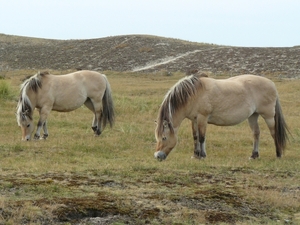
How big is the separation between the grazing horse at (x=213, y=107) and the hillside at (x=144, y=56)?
2739cm

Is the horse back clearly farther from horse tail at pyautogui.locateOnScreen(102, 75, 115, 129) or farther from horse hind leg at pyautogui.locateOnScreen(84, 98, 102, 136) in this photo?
horse tail at pyautogui.locateOnScreen(102, 75, 115, 129)

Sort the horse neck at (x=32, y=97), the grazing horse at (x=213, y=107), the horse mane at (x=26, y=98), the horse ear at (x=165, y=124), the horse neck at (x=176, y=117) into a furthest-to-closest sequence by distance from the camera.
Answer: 1. the horse neck at (x=32, y=97)
2. the horse mane at (x=26, y=98)
3. the horse neck at (x=176, y=117)
4. the grazing horse at (x=213, y=107)
5. the horse ear at (x=165, y=124)

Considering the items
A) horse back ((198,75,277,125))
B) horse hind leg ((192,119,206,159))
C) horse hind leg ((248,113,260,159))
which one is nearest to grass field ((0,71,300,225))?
horse hind leg ((248,113,260,159))

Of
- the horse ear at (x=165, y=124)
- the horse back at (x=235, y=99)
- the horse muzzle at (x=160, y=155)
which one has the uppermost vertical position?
the horse back at (x=235, y=99)

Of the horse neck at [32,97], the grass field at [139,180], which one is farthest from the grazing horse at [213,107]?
the horse neck at [32,97]

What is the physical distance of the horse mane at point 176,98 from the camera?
10.9 meters

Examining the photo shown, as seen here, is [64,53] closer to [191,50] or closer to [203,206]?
[191,50]

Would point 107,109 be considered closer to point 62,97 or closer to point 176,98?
point 62,97

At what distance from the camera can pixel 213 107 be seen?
1161cm

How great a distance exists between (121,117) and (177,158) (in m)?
8.04

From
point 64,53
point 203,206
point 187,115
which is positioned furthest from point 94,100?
point 64,53

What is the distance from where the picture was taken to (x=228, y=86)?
11961 millimetres

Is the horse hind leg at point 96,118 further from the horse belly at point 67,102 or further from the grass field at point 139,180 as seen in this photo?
the horse belly at point 67,102

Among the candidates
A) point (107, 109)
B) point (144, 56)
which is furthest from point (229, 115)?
point (144, 56)
